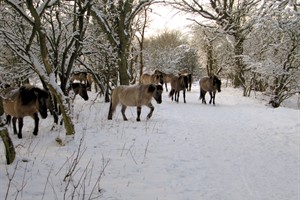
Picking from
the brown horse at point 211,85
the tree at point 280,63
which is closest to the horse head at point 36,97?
the tree at point 280,63

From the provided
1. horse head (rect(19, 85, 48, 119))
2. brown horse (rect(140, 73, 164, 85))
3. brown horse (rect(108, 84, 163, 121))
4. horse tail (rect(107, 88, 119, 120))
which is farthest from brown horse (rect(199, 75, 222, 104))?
horse head (rect(19, 85, 48, 119))

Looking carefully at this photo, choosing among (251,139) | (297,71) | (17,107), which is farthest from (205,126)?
(297,71)

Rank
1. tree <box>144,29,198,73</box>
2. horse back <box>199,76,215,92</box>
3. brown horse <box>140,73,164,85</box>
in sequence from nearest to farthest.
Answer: horse back <box>199,76,215,92</box>
brown horse <box>140,73,164,85</box>
tree <box>144,29,198,73</box>

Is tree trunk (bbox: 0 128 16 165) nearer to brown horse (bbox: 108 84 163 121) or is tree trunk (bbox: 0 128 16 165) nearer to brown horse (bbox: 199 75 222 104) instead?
brown horse (bbox: 108 84 163 121)

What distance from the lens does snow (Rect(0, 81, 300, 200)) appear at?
16.0 ft

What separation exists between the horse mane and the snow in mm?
930

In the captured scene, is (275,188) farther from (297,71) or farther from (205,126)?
(297,71)

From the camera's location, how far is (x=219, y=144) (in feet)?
27.1

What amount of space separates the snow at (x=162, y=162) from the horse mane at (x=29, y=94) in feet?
3.05

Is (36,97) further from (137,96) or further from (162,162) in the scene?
(162,162)

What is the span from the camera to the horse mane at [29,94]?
333 inches

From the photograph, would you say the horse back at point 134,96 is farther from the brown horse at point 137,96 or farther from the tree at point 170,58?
the tree at point 170,58

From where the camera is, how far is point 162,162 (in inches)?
249

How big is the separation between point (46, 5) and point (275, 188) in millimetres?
5613
